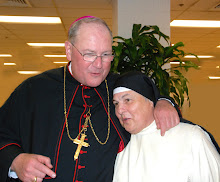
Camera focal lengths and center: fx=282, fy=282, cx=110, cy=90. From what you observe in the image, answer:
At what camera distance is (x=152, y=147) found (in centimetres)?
182

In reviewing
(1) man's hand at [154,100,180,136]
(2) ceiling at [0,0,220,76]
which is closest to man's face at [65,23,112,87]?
(1) man's hand at [154,100,180,136]

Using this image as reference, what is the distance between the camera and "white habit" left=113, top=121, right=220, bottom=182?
160 centimetres

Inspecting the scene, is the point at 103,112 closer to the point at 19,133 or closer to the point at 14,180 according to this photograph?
the point at 19,133

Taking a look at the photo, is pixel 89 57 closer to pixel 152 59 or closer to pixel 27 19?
pixel 152 59

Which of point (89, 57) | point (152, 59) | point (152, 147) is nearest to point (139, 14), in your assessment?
point (152, 59)

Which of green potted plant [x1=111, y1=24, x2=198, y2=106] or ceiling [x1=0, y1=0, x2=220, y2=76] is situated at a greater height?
ceiling [x1=0, y1=0, x2=220, y2=76]

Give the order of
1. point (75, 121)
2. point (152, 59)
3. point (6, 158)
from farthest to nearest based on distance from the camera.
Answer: point (152, 59) → point (75, 121) → point (6, 158)

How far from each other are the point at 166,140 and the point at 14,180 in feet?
3.19

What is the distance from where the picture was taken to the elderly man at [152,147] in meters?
1.63

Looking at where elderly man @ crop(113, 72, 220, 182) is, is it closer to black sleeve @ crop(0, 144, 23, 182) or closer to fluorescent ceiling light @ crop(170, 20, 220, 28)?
black sleeve @ crop(0, 144, 23, 182)

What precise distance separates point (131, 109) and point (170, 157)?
1.23 feet

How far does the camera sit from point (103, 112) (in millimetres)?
1945

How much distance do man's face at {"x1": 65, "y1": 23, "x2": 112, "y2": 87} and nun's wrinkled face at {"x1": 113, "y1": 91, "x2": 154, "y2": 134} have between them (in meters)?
0.19

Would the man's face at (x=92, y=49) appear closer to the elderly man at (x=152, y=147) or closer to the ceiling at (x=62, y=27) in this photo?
the elderly man at (x=152, y=147)
